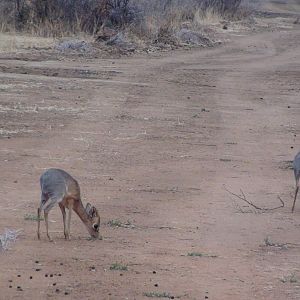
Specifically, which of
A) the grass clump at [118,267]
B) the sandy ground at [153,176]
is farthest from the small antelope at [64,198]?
the grass clump at [118,267]

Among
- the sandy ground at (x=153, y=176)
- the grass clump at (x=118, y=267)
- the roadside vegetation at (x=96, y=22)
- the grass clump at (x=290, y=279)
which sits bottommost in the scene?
the roadside vegetation at (x=96, y=22)

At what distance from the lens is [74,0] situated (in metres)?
35.8

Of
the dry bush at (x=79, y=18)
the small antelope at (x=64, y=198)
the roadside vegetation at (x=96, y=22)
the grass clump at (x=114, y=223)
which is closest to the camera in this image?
the small antelope at (x=64, y=198)

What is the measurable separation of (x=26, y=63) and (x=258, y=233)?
57.9ft

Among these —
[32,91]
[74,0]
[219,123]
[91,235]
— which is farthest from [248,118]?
[74,0]

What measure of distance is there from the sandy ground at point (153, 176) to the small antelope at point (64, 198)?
0.18 metres

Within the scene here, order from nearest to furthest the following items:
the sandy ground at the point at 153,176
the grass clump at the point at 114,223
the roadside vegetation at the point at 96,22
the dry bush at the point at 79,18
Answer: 1. the sandy ground at the point at 153,176
2. the grass clump at the point at 114,223
3. the roadside vegetation at the point at 96,22
4. the dry bush at the point at 79,18

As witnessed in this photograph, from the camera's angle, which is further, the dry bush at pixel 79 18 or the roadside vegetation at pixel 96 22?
the dry bush at pixel 79 18

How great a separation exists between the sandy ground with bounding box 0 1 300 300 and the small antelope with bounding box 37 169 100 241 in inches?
7.0

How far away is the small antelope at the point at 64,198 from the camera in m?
9.51

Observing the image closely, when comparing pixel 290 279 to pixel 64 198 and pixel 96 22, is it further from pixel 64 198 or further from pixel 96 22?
pixel 96 22

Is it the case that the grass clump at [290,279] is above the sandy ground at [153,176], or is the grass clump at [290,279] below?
above

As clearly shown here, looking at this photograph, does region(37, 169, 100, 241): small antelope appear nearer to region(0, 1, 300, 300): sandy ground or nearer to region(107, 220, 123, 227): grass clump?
region(0, 1, 300, 300): sandy ground

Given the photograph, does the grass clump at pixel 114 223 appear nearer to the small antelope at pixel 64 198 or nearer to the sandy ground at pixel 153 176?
the sandy ground at pixel 153 176
